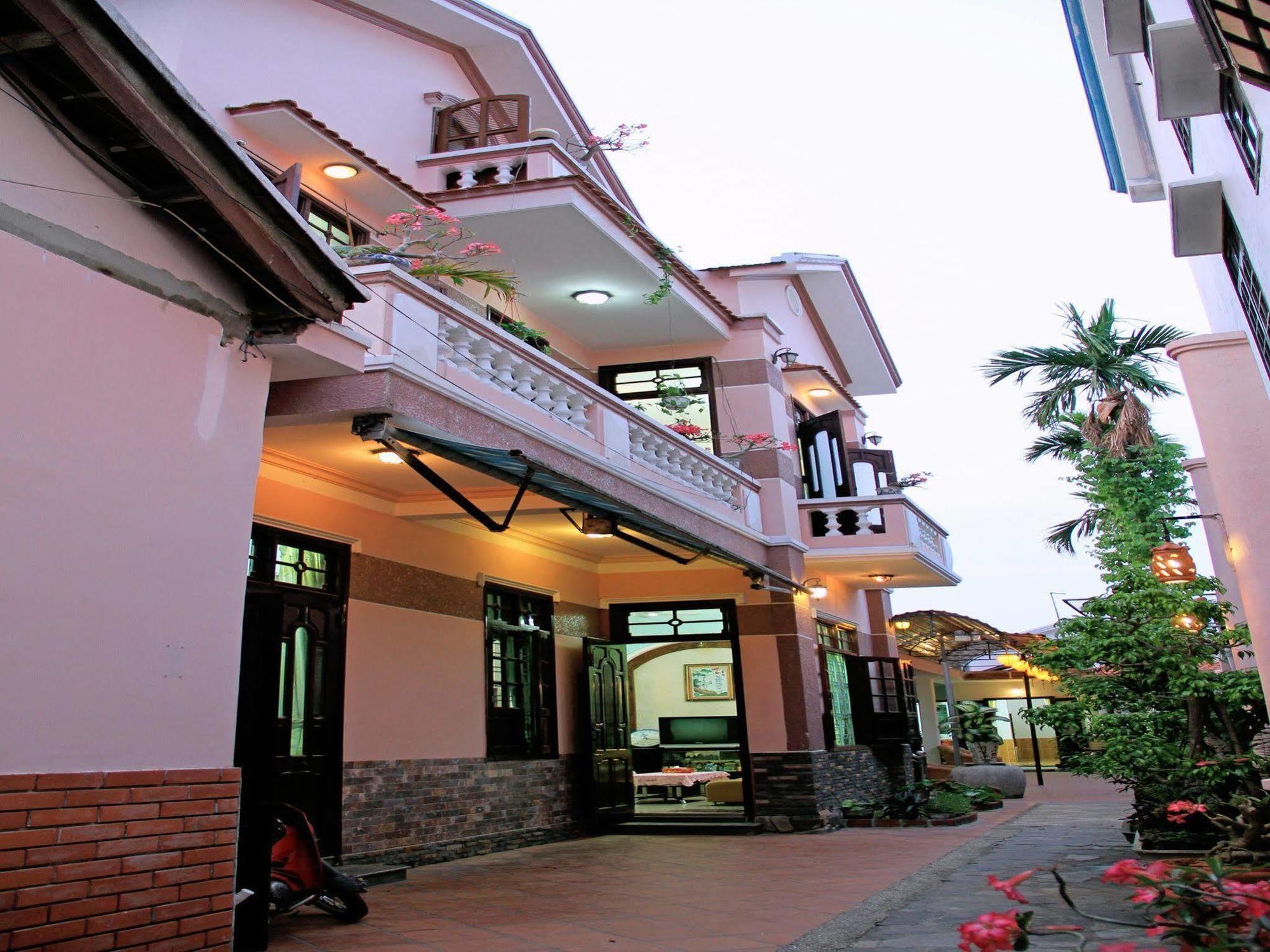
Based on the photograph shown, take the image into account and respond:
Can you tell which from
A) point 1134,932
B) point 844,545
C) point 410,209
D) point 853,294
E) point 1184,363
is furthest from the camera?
point 853,294

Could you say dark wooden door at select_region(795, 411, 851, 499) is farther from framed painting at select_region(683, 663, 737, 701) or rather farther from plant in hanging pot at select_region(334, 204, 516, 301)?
plant in hanging pot at select_region(334, 204, 516, 301)

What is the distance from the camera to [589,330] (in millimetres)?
13664

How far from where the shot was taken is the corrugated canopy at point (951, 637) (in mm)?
19453

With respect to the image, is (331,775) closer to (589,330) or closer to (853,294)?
(589,330)

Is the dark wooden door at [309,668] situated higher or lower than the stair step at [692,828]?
higher

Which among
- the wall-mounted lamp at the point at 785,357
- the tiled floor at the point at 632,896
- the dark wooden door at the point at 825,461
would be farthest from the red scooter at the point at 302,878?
the dark wooden door at the point at 825,461

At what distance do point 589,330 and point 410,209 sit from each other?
384cm

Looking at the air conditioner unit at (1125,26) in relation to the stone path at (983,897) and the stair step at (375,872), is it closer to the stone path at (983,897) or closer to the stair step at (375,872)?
the stone path at (983,897)

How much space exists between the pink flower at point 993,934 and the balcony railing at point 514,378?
17.8ft

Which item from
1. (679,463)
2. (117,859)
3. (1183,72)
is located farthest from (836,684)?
(117,859)

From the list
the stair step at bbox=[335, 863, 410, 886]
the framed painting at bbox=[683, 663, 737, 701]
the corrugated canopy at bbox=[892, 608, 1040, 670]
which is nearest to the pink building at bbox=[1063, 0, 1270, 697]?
the stair step at bbox=[335, 863, 410, 886]

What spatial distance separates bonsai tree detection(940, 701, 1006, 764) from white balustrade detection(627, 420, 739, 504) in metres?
10.9

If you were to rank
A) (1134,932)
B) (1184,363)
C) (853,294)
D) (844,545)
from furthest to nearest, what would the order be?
(853,294) < (844,545) < (1184,363) < (1134,932)

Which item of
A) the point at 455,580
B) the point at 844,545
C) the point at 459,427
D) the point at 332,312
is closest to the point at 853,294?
the point at 844,545
